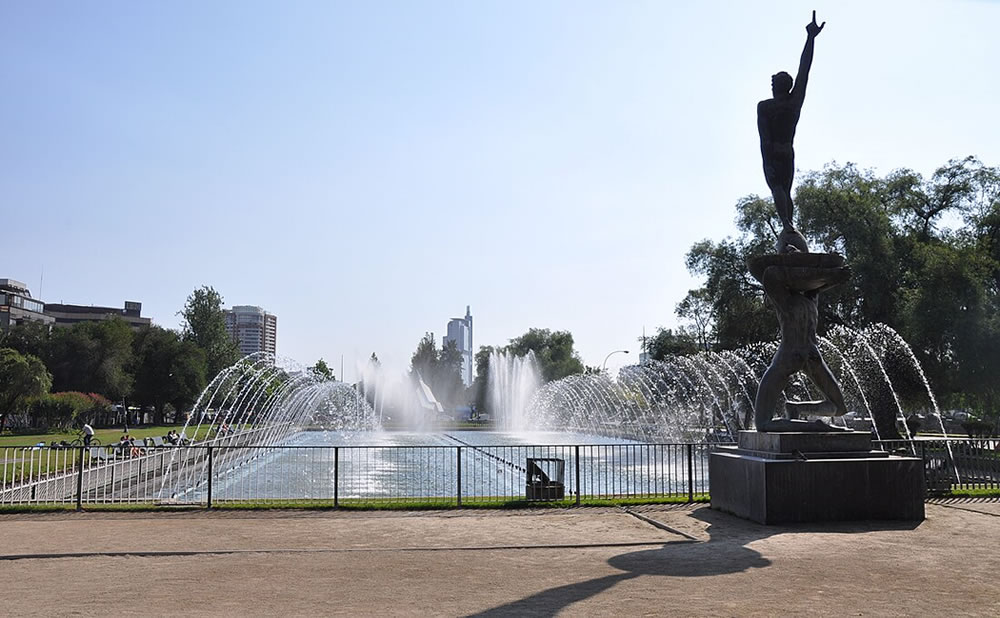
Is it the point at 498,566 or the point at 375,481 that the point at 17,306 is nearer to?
the point at 375,481

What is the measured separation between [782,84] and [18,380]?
54.6 metres

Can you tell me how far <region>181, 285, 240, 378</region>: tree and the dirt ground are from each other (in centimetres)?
7879

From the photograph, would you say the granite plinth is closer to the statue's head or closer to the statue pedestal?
the statue pedestal

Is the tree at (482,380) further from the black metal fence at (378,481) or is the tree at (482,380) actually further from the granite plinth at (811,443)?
the granite plinth at (811,443)

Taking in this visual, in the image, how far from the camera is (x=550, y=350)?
11762 cm

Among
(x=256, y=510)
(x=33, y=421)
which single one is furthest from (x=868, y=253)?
(x=33, y=421)

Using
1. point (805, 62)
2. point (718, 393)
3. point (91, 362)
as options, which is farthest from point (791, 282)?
point (91, 362)

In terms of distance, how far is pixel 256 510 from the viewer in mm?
14289

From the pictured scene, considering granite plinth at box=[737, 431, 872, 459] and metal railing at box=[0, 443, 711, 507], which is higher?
granite plinth at box=[737, 431, 872, 459]

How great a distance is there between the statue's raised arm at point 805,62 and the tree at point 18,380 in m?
54.3

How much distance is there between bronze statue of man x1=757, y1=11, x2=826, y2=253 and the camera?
43.7 feet

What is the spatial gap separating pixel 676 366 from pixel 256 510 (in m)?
45.8

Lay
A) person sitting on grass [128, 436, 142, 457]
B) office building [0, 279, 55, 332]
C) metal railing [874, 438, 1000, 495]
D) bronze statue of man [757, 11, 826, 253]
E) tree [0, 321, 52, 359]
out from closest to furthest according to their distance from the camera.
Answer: bronze statue of man [757, 11, 826, 253] → metal railing [874, 438, 1000, 495] → person sitting on grass [128, 436, 142, 457] → tree [0, 321, 52, 359] → office building [0, 279, 55, 332]

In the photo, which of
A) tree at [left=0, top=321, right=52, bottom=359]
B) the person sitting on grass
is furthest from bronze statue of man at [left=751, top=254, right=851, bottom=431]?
tree at [left=0, top=321, right=52, bottom=359]
